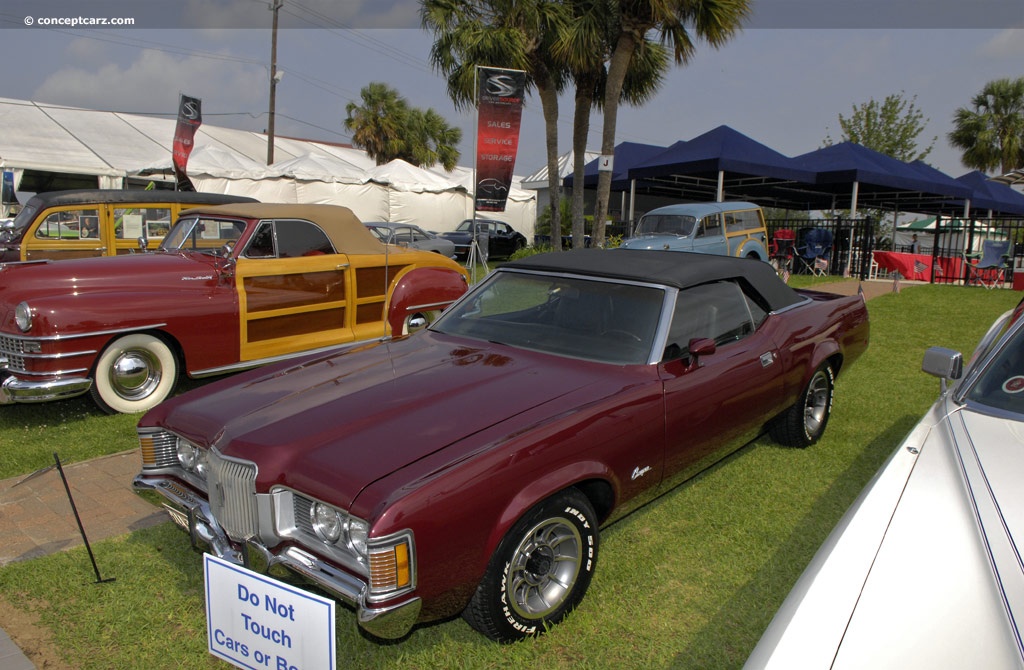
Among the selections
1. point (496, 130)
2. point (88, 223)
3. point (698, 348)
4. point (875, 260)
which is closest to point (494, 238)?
point (496, 130)

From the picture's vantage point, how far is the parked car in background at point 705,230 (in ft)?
44.5

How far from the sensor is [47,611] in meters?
2.92

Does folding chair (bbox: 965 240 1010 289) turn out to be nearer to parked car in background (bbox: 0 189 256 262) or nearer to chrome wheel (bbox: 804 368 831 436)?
chrome wheel (bbox: 804 368 831 436)

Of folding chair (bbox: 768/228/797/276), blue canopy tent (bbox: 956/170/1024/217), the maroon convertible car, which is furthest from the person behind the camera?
blue canopy tent (bbox: 956/170/1024/217)

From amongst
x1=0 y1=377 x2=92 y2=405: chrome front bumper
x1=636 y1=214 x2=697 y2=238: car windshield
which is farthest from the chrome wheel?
x1=636 y1=214 x2=697 y2=238: car windshield

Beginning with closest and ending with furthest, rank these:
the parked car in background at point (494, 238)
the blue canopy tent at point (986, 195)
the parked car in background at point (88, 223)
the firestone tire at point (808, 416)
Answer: the firestone tire at point (808, 416), the parked car in background at point (88, 223), the parked car in background at point (494, 238), the blue canopy tent at point (986, 195)

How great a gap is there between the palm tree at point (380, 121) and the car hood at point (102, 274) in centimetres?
3134

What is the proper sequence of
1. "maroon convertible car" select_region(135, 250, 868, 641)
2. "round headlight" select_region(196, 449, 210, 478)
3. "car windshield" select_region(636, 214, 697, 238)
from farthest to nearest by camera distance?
"car windshield" select_region(636, 214, 697, 238), "round headlight" select_region(196, 449, 210, 478), "maroon convertible car" select_region(135, 250, 868, 641)

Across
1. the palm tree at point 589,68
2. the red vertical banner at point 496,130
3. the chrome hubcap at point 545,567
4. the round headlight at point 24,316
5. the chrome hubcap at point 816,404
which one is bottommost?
the chrome hubcap at point 545,567

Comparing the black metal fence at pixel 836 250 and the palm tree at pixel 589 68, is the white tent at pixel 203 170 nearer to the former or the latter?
the palm tree at pixel 589 68

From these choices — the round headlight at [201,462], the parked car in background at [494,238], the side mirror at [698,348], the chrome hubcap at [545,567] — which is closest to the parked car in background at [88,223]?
the round headlight at [201,462]

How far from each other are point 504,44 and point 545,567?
15.2 meters

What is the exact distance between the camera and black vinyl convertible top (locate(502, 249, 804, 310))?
3676 mm

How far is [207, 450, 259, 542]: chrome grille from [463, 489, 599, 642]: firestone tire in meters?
0.86
